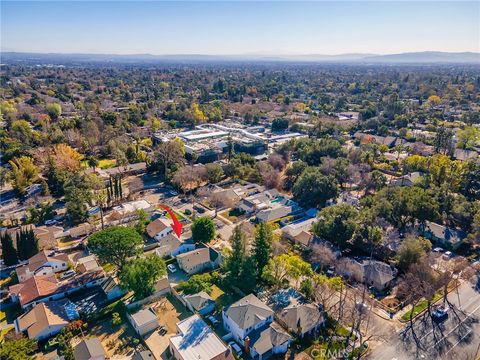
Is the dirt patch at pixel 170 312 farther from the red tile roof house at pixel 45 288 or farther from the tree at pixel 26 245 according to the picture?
the tree at pixel 26 245

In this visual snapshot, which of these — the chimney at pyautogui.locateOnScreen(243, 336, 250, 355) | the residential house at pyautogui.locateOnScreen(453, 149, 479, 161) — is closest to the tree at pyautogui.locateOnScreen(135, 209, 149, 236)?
the chimney at pyautogui.locateOnScreen(243, 336, 250, 355)

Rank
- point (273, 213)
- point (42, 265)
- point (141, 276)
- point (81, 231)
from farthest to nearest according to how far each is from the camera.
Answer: point (273, 213) → point (81, 231) → point (42, 265) → point (141, 276)

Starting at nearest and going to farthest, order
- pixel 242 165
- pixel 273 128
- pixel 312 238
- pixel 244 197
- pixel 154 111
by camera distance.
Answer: pixel 312 238, pixel 244 197, pixel 242 165, pixel 273 128, pixel 154 111

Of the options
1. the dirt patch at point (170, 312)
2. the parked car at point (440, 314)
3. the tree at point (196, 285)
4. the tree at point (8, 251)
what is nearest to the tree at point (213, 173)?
the tree at point (196, 285)

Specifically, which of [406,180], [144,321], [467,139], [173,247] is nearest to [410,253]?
[406,180]

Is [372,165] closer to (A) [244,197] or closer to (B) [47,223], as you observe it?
(A) [244,197]

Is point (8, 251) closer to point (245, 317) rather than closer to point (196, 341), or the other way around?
point (196, 341)

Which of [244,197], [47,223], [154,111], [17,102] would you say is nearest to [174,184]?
[244,197]
